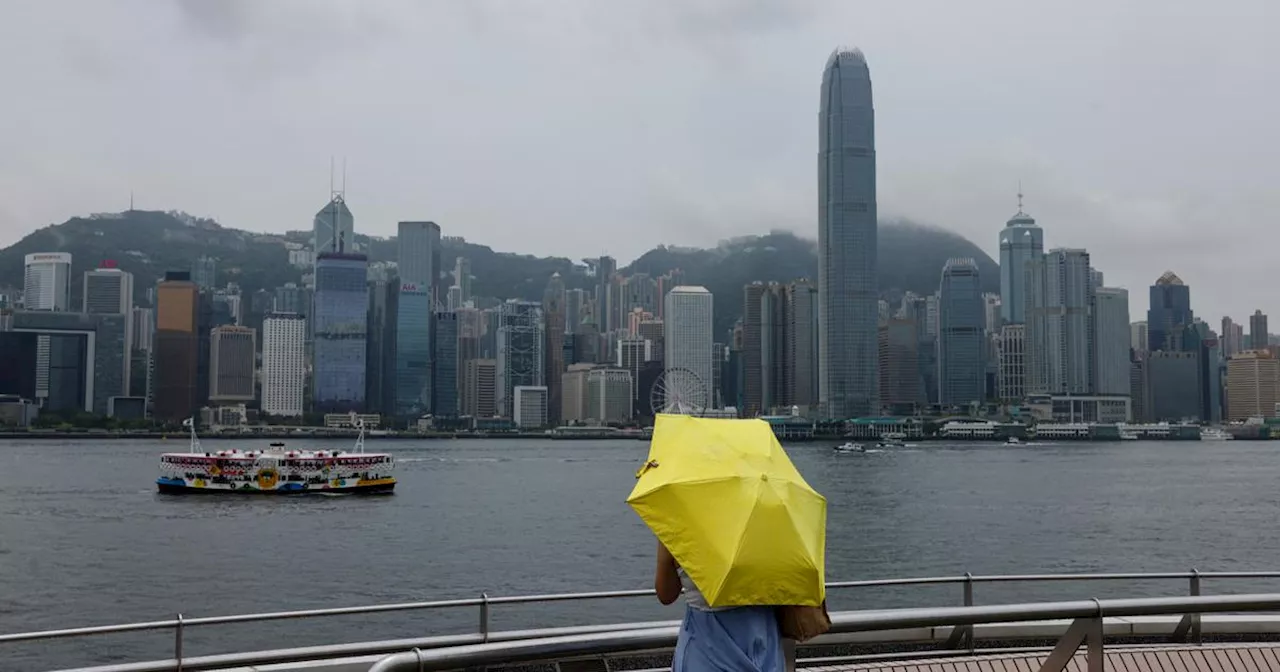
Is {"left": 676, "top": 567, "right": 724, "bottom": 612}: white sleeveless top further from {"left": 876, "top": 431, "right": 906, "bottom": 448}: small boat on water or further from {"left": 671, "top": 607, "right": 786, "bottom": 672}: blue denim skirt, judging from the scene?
{"left": 876, "top": 431, "right": 906, "bottom": 448}: small boat on water

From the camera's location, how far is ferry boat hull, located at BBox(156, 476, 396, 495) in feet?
236

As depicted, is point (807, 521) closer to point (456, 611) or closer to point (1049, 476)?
point (456, 611)

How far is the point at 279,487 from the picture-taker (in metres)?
72.8

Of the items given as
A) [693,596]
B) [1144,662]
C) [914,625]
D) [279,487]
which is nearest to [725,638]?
[693,596]

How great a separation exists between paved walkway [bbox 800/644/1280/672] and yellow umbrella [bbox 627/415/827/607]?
2.91 m

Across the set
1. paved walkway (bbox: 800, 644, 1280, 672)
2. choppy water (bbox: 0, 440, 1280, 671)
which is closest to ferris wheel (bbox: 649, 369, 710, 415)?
choppy water (bbox: 0, 440, 1280, 671)

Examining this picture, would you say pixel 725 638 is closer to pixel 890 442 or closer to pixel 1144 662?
pixel 1144 662

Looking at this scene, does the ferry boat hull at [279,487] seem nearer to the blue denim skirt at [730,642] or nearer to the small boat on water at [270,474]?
the small boat on water at [270,474]

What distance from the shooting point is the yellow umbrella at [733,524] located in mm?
3615

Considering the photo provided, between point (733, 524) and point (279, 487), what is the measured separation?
73294 millimetres

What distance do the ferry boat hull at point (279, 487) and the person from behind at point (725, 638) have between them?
72.1 meters

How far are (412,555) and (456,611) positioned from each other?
1477 cm

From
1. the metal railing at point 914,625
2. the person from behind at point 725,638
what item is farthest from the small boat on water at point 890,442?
the person from behind at point 725,638

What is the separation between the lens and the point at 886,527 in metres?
51.8
